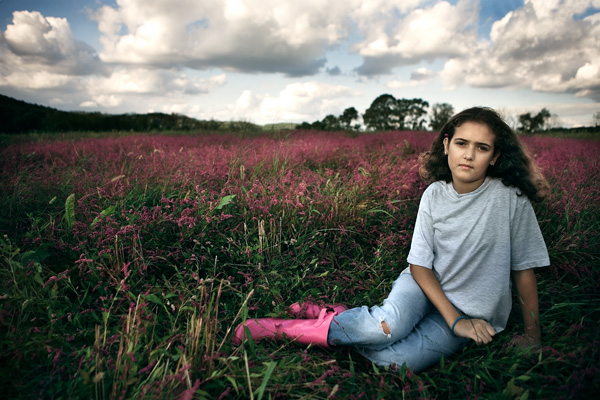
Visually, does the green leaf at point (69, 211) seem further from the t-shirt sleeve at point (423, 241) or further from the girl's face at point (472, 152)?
the girl's face at point (472, 152)

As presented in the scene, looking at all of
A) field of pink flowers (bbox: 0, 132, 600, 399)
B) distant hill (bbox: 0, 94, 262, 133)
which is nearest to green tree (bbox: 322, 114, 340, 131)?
distant hill (bbox: 0, 94, 262, 133)

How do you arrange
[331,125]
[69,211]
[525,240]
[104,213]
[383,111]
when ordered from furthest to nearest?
[383,111], [331,125], [69,211], [104,213], [525,240]

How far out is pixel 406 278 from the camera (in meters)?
1.95

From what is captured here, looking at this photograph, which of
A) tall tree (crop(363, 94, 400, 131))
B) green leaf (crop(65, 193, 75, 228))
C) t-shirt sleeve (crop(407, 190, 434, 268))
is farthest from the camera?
tall tree (crop(363, 94, 400, 131))

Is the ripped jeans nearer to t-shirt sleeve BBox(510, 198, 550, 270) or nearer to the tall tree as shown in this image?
t-shirt sleeve BBox(510, 198, 550, 270)

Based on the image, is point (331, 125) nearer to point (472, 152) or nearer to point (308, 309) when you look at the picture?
point (472, 152)

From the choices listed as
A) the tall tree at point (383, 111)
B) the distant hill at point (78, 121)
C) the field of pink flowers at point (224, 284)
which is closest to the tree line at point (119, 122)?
the distant hill at point (78, 121)

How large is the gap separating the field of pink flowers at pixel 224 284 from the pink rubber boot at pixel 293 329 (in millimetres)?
61

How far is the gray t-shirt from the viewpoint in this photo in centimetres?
170

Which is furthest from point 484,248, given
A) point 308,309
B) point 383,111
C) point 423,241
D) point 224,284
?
point 383,111

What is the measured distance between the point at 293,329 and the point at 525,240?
1.38 m

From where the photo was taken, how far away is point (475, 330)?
A: 5.24 ft

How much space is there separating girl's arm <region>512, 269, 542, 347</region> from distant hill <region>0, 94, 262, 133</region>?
11294 mm

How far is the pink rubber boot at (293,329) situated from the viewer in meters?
1.67
